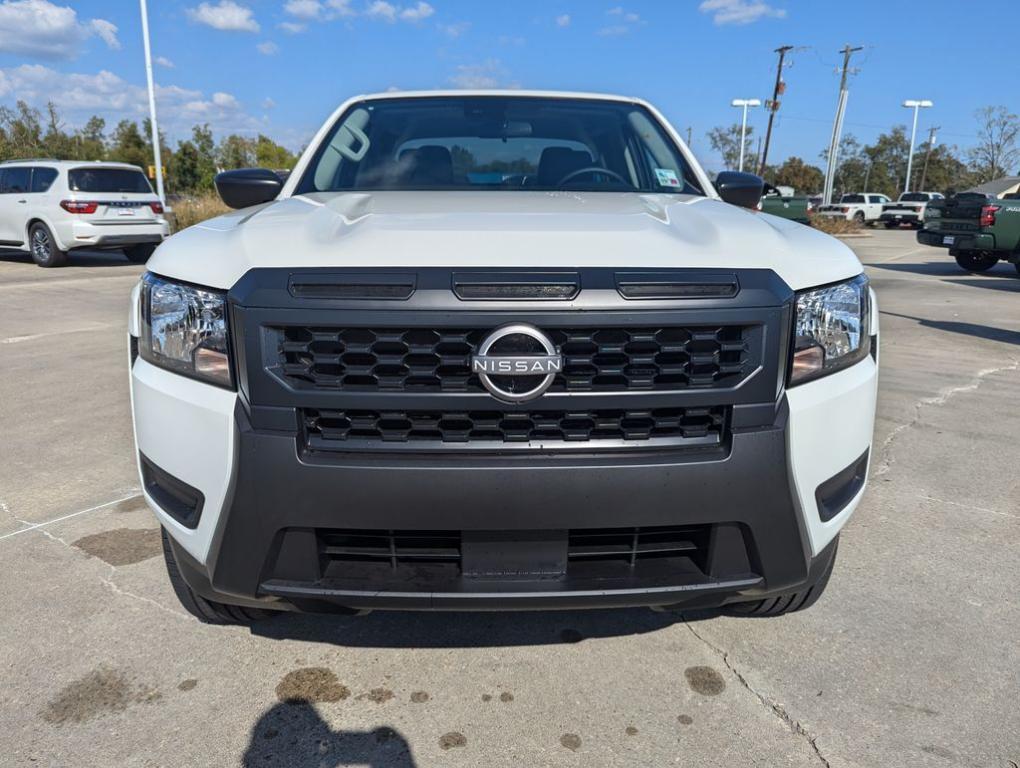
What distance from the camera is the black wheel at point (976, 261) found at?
Answer: 14266 millimetres

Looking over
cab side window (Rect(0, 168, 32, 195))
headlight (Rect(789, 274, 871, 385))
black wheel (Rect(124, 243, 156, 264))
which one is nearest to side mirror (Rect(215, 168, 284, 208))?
headlight (Rect(789, 274, 871, 385))

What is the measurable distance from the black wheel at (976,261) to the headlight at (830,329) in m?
14.7

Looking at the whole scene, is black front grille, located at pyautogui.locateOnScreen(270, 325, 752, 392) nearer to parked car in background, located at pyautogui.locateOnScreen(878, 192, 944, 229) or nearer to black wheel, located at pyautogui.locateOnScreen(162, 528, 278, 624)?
black wheel, located at pyautogui.locateOnScreen(162, 528, 278, 624)

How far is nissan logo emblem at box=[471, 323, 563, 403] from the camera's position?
162 cm

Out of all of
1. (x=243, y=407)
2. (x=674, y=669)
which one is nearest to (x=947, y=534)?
(x=674, y=669)

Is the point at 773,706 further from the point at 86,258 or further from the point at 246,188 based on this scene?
the point at 86,258

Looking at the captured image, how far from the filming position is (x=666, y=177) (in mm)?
3164

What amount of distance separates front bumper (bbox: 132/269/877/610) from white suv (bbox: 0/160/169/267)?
12.5 m

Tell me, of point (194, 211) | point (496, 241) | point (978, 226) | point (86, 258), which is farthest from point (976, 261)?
point (194, 211)

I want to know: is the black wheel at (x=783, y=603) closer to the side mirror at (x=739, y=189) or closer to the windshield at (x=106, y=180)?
the side mirror at (x=739, y=189)

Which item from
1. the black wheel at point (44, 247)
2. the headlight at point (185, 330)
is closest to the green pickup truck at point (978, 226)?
the headlight at point (185, 330)

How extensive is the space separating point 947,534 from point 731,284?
82.9 inches

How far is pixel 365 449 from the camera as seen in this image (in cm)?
167

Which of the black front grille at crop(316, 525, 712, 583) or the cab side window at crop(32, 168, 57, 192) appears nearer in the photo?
the black front grille at crop(316, 525, 712, 583)
